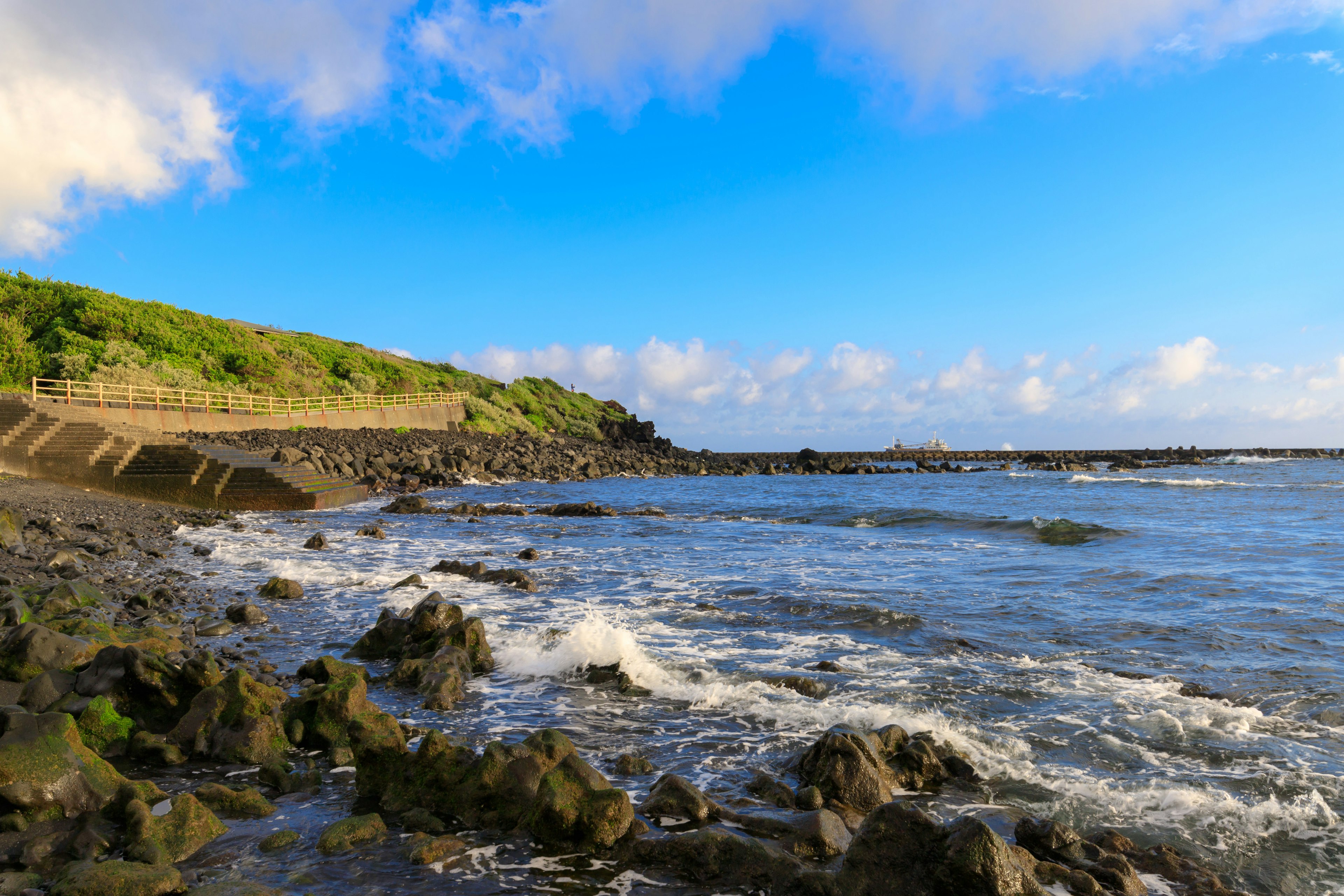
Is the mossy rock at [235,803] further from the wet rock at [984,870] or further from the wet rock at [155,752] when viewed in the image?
the wet rock at [984,870]

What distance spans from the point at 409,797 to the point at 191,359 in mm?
54516

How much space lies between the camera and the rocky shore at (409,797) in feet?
12.2

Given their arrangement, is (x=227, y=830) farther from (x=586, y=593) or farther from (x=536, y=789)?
(x=586, y=593)

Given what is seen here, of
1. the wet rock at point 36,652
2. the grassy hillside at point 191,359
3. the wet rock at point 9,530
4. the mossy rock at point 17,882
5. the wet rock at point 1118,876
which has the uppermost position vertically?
the grassy hillside at point 191,359

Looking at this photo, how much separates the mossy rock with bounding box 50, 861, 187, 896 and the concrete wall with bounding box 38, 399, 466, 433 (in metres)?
28.8

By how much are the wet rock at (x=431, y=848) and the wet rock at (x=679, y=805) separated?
1136 mm

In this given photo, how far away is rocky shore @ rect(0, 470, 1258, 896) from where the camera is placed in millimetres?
3732

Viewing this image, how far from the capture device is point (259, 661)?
784cm

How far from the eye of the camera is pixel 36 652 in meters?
6.45

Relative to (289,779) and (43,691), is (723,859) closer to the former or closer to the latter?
(289,779)

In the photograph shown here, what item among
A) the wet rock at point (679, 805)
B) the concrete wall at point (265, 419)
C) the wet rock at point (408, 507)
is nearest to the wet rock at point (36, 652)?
the wet rock at point (679, 805)

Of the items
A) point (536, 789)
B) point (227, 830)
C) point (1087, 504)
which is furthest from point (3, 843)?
point (1087, 504)

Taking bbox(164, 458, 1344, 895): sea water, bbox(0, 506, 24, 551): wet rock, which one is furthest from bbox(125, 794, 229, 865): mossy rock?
bbox(0, 506, 24, 551): wet rock

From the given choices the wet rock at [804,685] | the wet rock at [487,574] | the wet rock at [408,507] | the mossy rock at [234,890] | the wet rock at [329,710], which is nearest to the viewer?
the mossy rock at [234,890]
